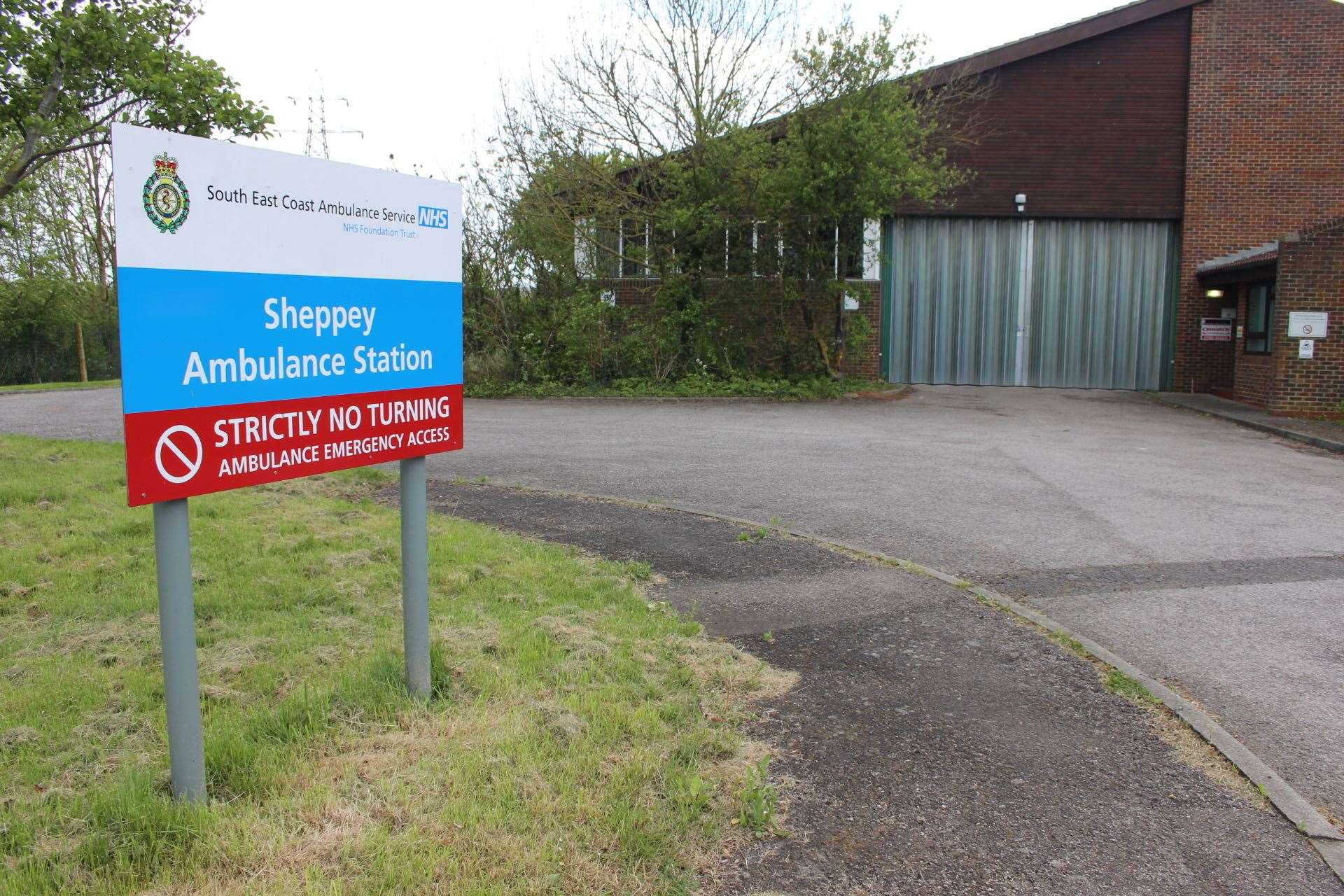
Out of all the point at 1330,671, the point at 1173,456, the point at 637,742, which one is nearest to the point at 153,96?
the point at 637,742

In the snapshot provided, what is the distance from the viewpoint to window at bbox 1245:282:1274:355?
1934 centimetres

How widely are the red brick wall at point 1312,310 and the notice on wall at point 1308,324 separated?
72mm

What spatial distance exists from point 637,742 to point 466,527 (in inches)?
164

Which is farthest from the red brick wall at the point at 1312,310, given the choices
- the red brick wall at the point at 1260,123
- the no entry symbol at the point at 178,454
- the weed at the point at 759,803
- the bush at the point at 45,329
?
the bush at the point at 45,329

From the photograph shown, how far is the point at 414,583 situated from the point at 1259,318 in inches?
806

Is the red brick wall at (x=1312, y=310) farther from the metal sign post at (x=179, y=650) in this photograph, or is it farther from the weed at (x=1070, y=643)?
the metal sign post at (x=179, y=650)

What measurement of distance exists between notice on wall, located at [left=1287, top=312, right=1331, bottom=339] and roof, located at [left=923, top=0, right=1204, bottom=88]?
8768mm

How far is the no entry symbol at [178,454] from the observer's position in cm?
303

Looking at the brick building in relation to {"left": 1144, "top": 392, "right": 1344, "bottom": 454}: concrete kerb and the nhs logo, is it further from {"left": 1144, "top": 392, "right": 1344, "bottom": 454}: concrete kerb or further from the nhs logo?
the nhs logo

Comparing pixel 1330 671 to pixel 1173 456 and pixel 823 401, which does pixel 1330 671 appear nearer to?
pixel 1173 456

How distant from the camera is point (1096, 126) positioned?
23.1 metres

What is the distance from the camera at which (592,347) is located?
21750 millimetres

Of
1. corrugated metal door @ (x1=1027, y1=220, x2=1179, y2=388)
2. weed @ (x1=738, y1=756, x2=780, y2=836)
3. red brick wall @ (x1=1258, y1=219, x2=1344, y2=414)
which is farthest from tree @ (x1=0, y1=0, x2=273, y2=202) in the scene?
corrugated metal door @ (x1=1027, y1=220, x2=1179, y2=388)

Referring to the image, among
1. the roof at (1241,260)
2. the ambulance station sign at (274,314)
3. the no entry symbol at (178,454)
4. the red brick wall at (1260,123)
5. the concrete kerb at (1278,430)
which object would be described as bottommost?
the concrete kerb at (1278,430)
